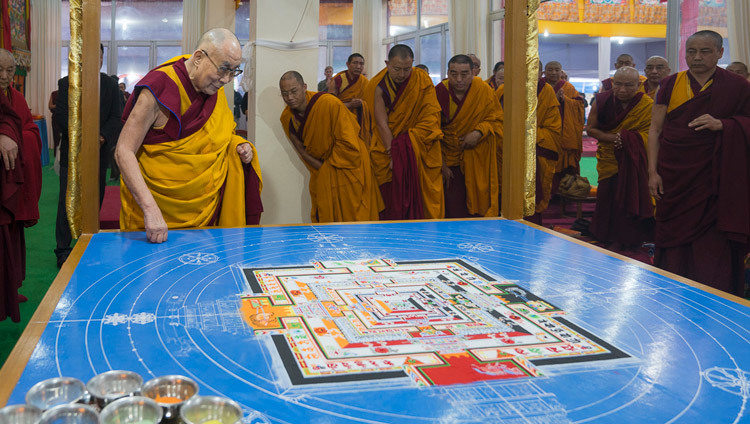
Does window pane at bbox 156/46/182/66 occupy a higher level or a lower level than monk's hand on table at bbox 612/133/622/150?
higher

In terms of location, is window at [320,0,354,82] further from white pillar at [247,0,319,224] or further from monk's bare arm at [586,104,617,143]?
white pillar at [247,0,319,224]

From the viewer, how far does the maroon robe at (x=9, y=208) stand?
3008 mm

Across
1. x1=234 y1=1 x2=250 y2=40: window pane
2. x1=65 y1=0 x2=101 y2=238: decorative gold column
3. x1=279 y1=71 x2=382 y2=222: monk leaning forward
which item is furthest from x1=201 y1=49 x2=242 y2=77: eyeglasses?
x1=234 y1=1 x2=250 y2=40: window pane

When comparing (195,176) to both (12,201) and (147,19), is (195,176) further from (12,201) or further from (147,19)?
(147,19)

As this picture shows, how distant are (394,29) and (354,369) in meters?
11.7

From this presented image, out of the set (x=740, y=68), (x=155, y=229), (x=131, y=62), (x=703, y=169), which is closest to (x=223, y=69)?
(x=155, y=229)

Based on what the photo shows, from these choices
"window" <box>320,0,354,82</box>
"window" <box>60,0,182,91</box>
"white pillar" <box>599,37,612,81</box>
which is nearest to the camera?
"white pillar" <box>599,37,612,81</box>

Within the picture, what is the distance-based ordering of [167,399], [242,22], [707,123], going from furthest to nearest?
1. [242,22]
2. [707,123]
3. [167,399]

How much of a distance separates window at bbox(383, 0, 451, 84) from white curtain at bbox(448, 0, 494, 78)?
767 mm

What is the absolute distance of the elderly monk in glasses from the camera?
2.41 metres

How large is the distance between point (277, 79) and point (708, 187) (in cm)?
283

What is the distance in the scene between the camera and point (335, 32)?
44.6 feet

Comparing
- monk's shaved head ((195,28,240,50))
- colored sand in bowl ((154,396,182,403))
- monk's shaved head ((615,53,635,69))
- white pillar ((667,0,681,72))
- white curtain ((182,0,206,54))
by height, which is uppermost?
white curtain ((182,0,206,54))

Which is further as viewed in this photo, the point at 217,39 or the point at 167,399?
the point at 217,39
